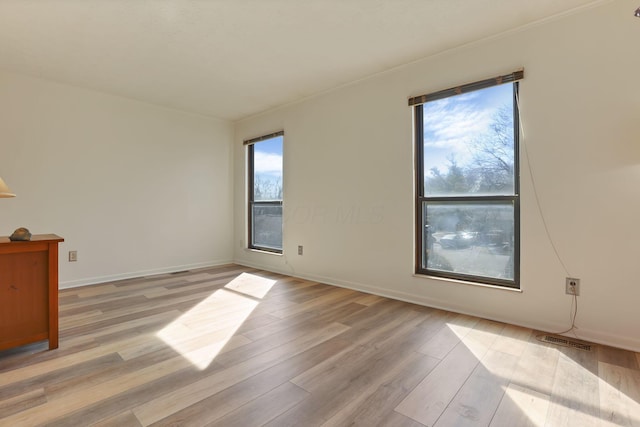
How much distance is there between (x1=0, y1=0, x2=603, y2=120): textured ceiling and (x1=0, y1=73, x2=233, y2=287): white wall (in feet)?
1.35

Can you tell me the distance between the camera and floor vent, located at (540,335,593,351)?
2.17 meters

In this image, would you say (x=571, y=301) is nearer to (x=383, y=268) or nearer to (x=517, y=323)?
(x=517, y=323)

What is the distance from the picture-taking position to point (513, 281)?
2.64 metres

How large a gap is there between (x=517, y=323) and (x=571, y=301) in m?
0.41

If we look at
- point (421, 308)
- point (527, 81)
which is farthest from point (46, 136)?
point (527, 81)

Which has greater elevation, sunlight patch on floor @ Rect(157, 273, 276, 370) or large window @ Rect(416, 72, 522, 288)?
large window @ Rect(416, 72, 522, 288)

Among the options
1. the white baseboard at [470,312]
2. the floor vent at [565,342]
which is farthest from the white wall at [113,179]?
the floor vent at [565,342]

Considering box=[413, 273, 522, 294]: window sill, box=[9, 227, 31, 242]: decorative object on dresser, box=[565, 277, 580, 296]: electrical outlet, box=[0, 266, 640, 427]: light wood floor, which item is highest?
box=[9, 227, 31, 242]: decorative object on dresser

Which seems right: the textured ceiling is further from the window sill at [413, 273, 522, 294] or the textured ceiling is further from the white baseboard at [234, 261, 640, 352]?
the white baseboard at [234, 261, 640, 352]

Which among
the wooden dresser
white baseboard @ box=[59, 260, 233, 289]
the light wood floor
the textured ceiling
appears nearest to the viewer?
the light wood floor

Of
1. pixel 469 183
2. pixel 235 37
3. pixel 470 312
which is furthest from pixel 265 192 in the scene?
pixel 470 312

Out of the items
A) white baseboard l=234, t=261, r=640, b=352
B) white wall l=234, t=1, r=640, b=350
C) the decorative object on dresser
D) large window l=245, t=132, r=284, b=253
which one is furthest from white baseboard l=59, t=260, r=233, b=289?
white wall l=234, t=1, r=640, b=350

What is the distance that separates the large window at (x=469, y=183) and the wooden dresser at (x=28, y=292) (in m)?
3.01

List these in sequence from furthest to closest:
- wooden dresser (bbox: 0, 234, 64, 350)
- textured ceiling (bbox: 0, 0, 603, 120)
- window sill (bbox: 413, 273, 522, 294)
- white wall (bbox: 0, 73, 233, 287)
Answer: white wall (bbox: 0, 73, 233, 287)
window sill (bbox: 413, 273, 522, 294)
textured ceiling (bbox: 0, 0, 603, 120)
wooden dresser (bbox: 0, 234, 64, 350)
